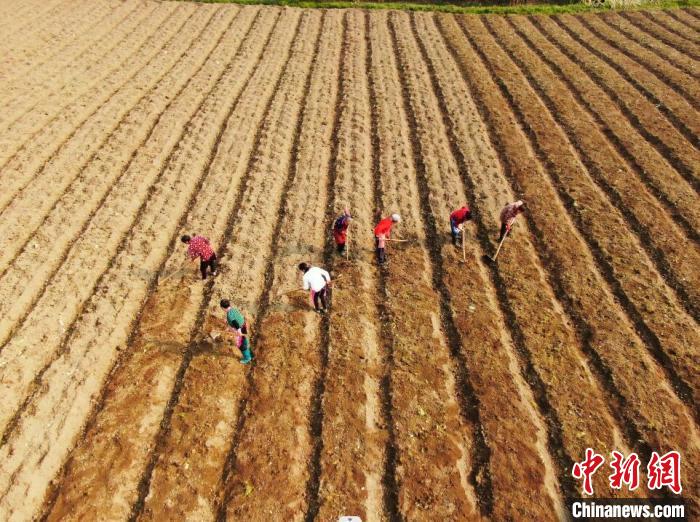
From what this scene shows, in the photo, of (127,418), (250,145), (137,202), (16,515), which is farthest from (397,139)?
(16,515)

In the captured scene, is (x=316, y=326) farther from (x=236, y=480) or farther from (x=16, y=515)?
(x=16, y=515)

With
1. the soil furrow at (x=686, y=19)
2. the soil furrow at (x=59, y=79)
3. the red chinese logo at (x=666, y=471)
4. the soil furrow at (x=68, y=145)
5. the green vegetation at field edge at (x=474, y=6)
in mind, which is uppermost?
the green vegetation at field edge at (x=474, y=6)

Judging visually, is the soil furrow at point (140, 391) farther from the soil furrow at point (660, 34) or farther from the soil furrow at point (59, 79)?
the soil furrow at point (660, 34)

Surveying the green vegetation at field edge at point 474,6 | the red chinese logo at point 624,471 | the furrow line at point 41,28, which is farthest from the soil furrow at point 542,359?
the furrow line at point 41,28

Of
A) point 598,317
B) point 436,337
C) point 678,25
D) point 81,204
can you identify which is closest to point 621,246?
point 598,317

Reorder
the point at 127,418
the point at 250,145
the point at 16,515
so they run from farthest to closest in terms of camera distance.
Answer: the point at 250,145 < the point at 127,418 < the point at 16,515

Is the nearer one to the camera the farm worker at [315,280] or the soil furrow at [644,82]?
the farm worker at [315,280]

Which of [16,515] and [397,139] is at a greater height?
[397,139]
